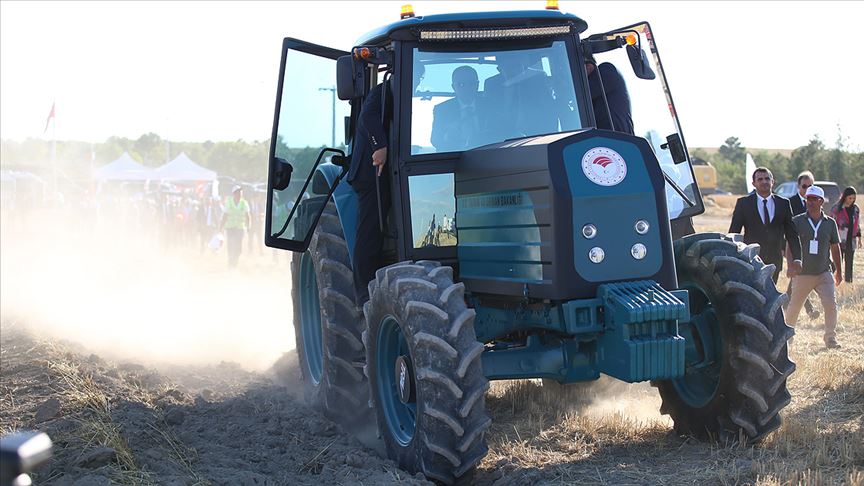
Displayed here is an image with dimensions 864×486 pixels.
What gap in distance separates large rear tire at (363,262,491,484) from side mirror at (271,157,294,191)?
6.17ft

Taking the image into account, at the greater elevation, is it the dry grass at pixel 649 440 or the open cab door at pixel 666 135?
the open cab door at pixel 666 135

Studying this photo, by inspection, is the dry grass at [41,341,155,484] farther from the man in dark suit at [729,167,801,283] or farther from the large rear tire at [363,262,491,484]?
the man in dark suit at [729,167,801,283]

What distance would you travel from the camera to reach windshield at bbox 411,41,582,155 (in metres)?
6.00

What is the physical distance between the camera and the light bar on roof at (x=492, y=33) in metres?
5.96

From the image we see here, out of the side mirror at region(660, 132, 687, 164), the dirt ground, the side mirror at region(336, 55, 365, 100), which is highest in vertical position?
the side mirror at region(336, 55, 365, 100)

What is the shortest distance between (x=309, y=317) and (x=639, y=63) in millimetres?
3553

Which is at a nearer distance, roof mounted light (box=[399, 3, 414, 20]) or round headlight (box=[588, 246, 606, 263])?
round headlight (box=[588, 246, 606, 263])

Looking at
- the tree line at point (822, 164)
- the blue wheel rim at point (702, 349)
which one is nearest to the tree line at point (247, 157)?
the tree line at point (822, 164)

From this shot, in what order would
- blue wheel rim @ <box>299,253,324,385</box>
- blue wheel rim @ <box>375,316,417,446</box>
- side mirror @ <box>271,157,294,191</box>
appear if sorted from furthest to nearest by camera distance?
1. blue wheel rim @ <box>299,253,324,385</box>
2. side mirror @ <box>271,157,294,191</box>
3. blue wheel rim @ <box>375,316,417,446</box>

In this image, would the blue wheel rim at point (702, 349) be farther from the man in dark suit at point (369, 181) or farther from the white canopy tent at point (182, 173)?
the white canopy tent at point (182, 173)

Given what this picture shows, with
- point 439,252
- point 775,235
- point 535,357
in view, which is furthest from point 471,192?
point 775,235

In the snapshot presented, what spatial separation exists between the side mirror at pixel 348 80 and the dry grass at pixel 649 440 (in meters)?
2.27

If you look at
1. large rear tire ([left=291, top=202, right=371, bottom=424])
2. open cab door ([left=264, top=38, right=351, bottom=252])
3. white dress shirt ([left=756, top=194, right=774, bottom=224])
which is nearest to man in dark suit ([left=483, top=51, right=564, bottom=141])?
open cab door ([left=264, top=38, right=351, bottom=252])

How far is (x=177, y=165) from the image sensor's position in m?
41.1
